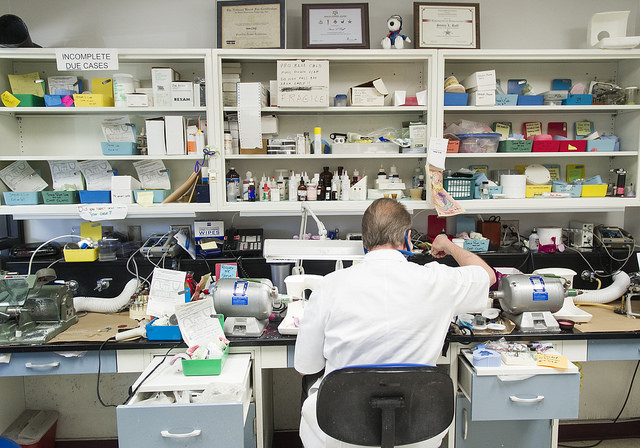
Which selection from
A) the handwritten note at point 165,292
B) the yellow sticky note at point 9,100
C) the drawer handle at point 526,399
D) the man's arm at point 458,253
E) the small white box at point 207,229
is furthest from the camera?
the small white box at point 207,229

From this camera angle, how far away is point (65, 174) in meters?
2.61

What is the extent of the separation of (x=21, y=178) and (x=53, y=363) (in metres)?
1.25

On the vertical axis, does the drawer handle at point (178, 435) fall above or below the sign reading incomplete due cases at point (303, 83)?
below

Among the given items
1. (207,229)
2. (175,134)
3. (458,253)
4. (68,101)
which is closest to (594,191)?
(458,253)

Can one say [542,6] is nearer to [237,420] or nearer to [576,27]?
[576,27]

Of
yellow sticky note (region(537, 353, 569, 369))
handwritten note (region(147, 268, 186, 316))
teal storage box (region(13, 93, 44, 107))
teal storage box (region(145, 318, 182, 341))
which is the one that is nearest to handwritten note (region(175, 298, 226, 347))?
teal storage box (region(145, 318, 182, 341))

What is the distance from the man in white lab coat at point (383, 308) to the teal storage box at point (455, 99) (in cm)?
121

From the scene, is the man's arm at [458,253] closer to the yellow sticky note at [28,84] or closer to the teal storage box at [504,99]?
the teal storage box at [504,99]

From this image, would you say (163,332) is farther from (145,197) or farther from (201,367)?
(145,197)

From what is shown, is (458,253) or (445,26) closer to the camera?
(458,253)

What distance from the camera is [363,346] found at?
4.54 ft

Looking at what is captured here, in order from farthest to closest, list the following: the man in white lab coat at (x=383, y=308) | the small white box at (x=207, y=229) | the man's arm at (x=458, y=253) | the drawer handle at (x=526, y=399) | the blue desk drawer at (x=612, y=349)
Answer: the small white box at (x=207, y=229) < the blue desk drawer at (x=612, y=349) < the man's arm at (x=458, y=253) < the drawer handle at (x=526, y=399) < the man in white lab coat at (x=383, y=308)

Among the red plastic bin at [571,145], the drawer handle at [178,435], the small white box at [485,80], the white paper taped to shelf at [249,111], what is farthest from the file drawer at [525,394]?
the white paper taped to shelf at [249,111]

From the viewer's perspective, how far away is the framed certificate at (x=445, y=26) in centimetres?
249
